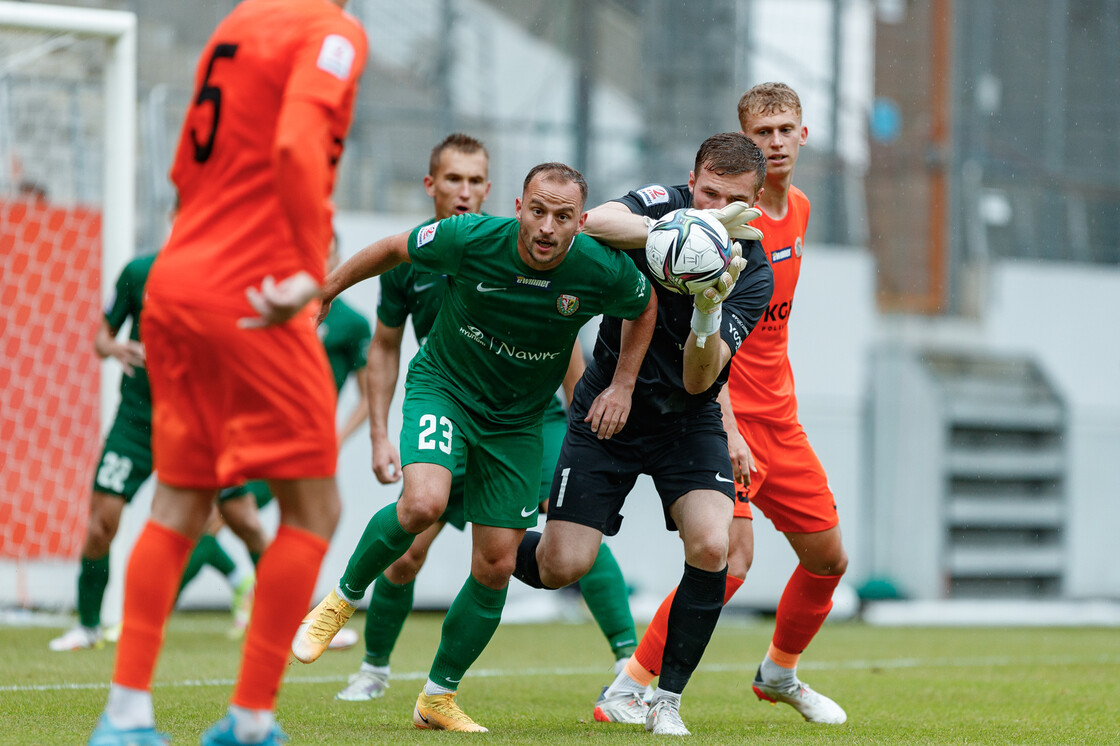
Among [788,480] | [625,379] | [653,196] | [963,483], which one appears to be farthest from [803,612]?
[963,483]

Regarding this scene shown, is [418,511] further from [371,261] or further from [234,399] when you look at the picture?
[234,399]

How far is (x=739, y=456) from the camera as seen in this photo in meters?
4.65

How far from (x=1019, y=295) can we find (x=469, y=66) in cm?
642

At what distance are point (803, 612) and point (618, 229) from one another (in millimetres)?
1795

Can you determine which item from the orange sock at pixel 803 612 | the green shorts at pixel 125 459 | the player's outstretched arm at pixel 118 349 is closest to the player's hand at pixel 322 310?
the orange sock at pixel 803 612

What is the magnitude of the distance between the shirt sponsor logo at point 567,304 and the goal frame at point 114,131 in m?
4.81

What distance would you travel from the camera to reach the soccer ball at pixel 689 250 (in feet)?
12.6

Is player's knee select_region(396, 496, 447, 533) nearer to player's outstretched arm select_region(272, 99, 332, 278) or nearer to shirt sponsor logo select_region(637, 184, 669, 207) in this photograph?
shirt sponsor logo select_region(637, 184, 669, 207)

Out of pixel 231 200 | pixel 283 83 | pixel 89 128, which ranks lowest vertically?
pixel 231 200

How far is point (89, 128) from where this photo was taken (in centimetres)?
946

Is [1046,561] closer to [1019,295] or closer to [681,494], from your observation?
[1019,295]

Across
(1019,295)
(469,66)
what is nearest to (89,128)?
(469,66)

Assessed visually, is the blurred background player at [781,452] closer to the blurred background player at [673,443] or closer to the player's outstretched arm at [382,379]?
the blurred background player at [673,443]

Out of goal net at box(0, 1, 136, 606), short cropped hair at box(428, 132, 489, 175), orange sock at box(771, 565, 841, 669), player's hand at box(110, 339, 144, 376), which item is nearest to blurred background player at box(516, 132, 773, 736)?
orange sock at box(771, 565, 841, 669)
